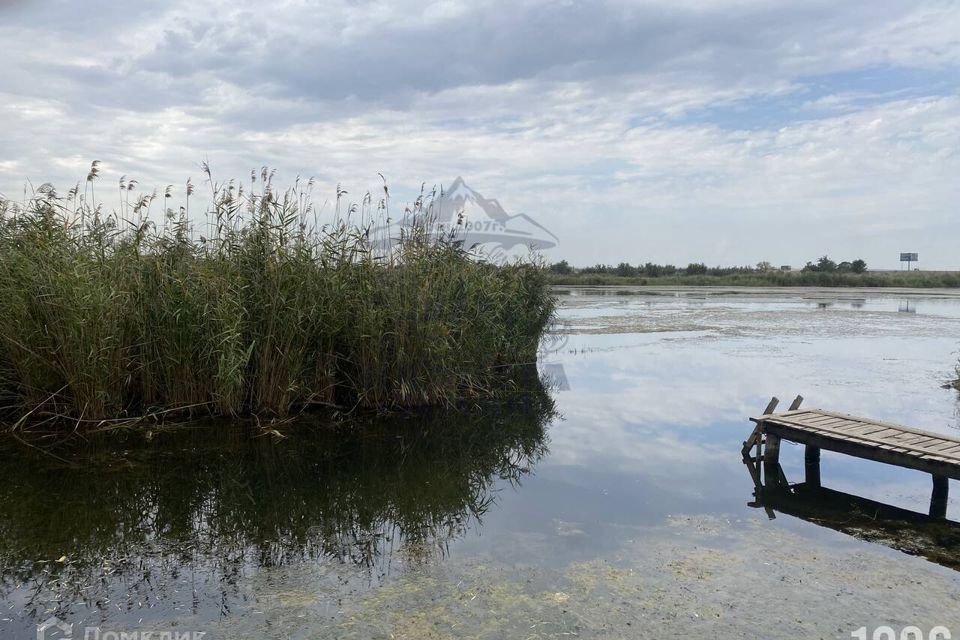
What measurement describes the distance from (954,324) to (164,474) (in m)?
23.5

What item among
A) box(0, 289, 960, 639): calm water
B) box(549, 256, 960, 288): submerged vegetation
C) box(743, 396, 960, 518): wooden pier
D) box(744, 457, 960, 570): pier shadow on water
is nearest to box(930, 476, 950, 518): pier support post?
box(743, 396, 960, 518): wooden pier

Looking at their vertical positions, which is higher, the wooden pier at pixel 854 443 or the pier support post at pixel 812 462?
the wooden pier at pixel 854 443

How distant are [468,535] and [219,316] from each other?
4.03 meters

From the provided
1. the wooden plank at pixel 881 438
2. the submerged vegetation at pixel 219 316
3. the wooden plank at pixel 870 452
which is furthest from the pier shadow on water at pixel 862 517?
the submerged vegetation at pixel 219 316

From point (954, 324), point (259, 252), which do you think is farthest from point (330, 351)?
point (954, 324)

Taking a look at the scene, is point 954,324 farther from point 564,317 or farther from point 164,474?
point 164,474

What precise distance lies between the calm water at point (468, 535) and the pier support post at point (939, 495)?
11cm

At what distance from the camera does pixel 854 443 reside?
19.7 ft

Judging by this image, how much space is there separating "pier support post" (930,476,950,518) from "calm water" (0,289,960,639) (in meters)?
0.11

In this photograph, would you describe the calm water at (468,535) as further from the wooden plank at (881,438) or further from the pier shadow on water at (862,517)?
the wooden plank at (881,438)

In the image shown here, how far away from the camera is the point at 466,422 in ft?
28.0

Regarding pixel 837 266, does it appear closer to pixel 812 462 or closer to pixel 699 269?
pixel 699 269

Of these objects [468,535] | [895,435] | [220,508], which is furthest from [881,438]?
[220,508]

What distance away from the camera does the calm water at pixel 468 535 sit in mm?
3674
